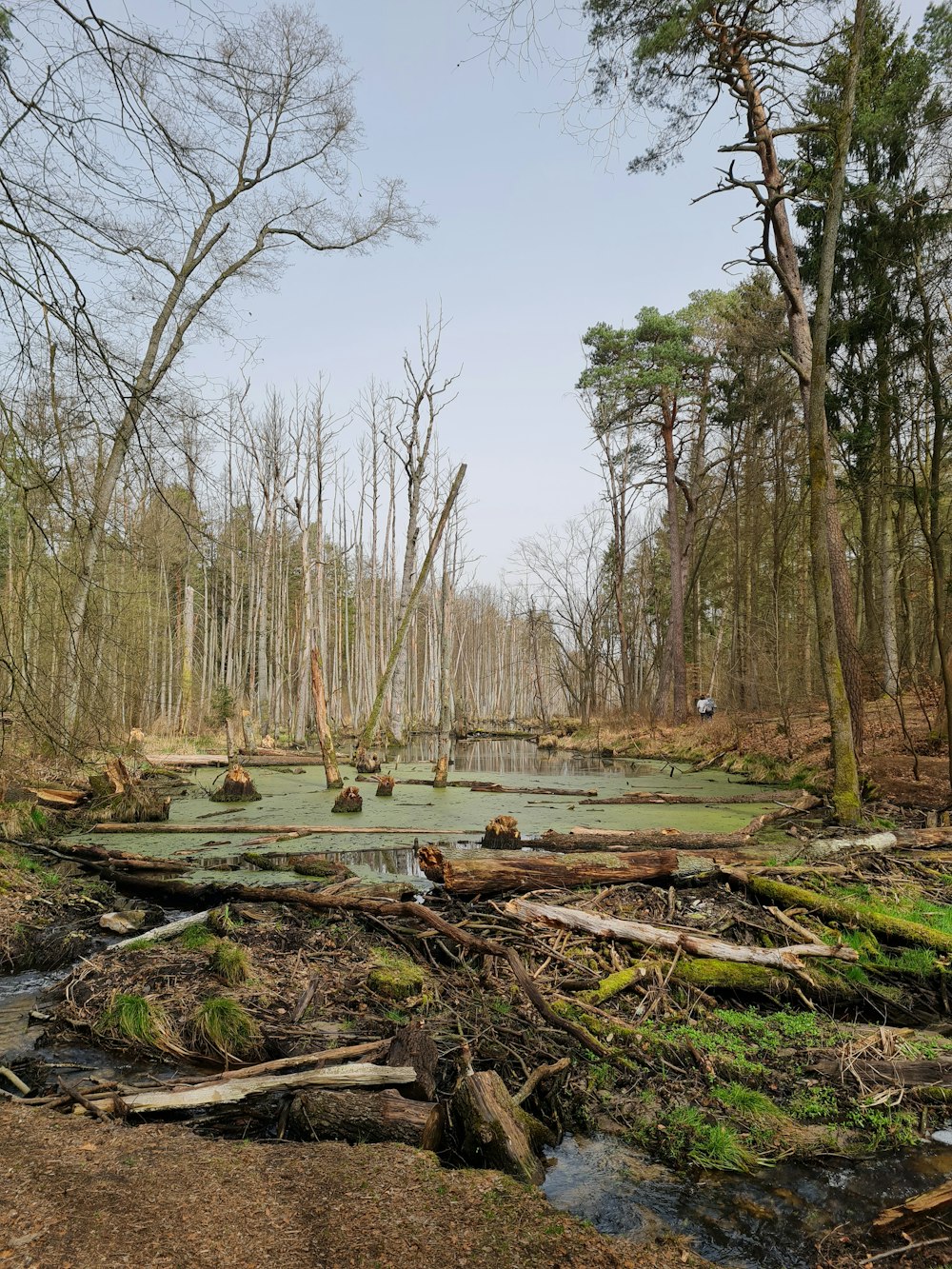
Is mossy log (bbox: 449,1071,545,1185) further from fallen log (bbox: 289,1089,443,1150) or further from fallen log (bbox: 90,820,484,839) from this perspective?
fallen log (bbox: 90,820,484,839)

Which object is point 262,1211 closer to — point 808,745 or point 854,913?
point 854,913

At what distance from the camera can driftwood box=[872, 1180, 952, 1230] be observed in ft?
8.04

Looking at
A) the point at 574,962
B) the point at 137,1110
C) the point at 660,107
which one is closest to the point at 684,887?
the point at 574,962

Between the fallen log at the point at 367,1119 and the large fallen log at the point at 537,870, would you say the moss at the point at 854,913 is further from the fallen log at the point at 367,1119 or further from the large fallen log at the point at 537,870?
the fallen log at the point at 367,1119

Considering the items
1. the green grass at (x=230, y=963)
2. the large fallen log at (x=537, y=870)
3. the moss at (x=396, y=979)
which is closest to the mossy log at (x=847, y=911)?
the large fallen log at (x=537, y=870)

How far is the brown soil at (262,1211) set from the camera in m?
2.03

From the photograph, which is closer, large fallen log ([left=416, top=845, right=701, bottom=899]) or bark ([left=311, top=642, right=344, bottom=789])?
large fallen log ([left=416, top=845, right=701, bottom=899])

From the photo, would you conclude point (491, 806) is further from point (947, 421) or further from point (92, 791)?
point (947, 421)

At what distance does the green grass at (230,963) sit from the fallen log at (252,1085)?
1141 millimetres

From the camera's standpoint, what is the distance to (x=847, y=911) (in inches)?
192

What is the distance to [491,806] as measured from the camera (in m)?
11.2

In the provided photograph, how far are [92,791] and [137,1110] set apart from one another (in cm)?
799

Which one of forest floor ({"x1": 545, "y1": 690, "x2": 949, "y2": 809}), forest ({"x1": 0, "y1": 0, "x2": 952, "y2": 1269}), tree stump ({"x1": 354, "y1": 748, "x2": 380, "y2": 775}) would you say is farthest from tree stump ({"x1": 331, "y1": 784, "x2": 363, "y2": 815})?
forest floor ({"x1": 545, "y1": 690, "x2": 949, "y2": 809})

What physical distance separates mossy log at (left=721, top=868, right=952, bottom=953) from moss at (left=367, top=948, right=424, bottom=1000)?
2.55 m
